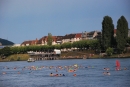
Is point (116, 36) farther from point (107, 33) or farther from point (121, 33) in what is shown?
point (107, 33)

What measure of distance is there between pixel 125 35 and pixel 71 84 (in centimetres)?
7790

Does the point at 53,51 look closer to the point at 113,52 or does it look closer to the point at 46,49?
the point at 46,49

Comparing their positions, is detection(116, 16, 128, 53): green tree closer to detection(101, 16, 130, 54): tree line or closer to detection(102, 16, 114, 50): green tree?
detection(101, 16, 130, 54): tree line

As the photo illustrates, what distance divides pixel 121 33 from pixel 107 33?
6.02 meters

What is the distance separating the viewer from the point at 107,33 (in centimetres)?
12444

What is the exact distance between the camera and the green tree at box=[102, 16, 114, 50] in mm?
124438

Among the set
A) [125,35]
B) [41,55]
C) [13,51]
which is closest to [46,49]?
[41,55]

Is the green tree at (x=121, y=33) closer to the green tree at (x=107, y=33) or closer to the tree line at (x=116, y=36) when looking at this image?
the tree line at (x=116, y=36)

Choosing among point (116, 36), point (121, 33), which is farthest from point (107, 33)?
point (121, 33)

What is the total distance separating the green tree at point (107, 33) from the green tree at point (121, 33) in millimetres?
5022

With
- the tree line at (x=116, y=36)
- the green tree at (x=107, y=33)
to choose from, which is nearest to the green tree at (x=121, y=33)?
the tree line at (x=116, y=36)

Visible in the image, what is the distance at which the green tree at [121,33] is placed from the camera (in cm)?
11881

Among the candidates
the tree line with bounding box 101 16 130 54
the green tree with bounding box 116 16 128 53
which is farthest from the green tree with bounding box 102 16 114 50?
the green tree with bounding box 116 16 128 53

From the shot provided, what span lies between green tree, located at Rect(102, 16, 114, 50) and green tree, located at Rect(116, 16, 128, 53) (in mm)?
5022
